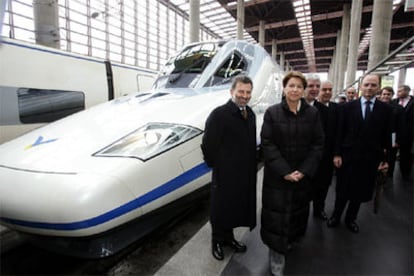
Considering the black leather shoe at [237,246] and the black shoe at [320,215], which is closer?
the black leather shoe at [237,246]

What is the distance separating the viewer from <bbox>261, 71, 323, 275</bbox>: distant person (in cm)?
187

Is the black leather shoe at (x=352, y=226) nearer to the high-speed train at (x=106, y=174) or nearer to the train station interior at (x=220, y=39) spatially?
the train station interior at (x=220, y=39)

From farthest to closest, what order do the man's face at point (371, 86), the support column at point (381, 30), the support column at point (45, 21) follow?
the support column at point (381, 30) < the support column at point (45, 21) < the man's face at point (371, 86)

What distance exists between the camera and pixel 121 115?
103 inches

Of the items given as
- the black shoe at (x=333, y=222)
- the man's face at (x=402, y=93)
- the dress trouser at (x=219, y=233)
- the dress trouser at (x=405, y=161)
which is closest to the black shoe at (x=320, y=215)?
the black shoe at (x=333, y=222)

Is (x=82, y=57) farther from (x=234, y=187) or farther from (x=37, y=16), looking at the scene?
(x=37, y=16)

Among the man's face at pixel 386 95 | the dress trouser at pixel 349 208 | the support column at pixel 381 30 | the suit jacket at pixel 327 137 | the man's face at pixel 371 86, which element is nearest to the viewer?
the man's face at pixel 371 86

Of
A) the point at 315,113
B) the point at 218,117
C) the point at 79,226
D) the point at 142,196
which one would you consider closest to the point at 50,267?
the point at 79,226

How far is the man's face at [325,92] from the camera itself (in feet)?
9.29

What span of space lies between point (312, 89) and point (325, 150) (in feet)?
2.11

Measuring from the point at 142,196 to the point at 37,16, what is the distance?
31.4 ft

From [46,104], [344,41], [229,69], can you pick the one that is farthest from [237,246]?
[344,41]

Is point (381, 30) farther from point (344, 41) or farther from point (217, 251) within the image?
point (217, 251)

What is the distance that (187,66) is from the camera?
3.79 metres
